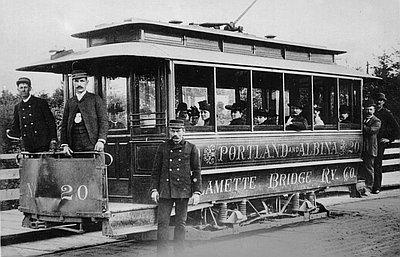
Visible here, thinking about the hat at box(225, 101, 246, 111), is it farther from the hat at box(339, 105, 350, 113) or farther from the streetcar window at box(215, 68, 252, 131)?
the hat at box(339, 105, 350, 113)

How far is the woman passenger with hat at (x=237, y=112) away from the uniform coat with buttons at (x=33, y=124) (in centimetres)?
228

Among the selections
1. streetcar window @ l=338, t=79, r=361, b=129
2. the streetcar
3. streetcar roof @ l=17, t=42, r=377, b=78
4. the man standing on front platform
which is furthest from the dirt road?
streetcar roof @ l=17, t=42, r=377, b=78

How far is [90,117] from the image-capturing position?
256 inches

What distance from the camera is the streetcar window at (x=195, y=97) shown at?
722cm

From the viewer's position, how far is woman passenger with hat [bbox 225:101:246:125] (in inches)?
313

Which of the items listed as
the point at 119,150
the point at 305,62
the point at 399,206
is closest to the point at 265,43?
the point at 305,62

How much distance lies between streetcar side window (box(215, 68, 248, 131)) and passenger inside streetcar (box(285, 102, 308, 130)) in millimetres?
826

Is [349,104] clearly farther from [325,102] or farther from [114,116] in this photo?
[114,116]

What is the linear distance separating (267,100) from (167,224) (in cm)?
310

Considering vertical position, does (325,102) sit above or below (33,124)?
above

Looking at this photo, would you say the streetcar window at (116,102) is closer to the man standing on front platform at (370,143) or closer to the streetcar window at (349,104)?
the streetcar window at (349,104)

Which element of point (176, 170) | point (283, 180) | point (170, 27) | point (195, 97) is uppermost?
point (170, 27)

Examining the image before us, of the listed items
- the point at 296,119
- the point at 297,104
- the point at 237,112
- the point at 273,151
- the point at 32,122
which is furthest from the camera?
the point at 297,104

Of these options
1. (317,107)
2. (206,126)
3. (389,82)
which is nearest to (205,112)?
(206,126)
